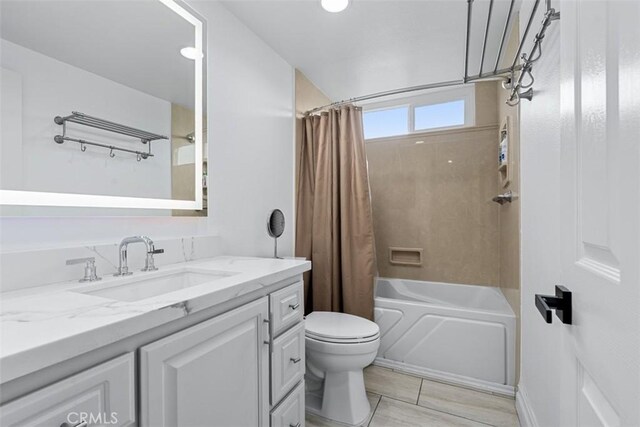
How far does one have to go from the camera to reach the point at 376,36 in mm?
1948

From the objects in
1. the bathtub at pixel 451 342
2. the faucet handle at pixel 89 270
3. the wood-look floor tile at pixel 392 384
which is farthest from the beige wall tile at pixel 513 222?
the faucet handle at pixel 89 270

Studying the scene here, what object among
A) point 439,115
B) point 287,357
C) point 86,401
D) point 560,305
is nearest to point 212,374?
point 86,401

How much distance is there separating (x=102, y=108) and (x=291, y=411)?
1.47 m

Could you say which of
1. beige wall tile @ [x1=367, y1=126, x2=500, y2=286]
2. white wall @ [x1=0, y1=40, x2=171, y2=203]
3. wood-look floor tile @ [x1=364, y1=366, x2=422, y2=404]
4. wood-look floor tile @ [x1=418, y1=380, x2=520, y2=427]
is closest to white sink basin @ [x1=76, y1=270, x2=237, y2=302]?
white wall @ [x1=0, y1=40, x2=171, y2=203]

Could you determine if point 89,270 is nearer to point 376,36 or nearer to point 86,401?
point 86,401

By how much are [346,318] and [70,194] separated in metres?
1.57

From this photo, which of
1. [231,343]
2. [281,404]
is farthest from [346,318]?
[231,343]

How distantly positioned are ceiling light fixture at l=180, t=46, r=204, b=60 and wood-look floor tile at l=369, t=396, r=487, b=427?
2163mm

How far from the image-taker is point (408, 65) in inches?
91.1

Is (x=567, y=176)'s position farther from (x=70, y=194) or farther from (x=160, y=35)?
(x=160, y=35)

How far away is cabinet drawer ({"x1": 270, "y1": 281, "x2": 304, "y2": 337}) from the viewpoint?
3.74 feet

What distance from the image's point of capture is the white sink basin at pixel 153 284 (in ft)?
3.30

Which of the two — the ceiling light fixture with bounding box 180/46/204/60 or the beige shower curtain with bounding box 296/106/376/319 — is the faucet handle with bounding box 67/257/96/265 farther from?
the beige shower curtain with bounding box 296/106/376/319

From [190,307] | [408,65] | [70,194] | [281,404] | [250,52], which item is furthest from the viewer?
[408,65]
